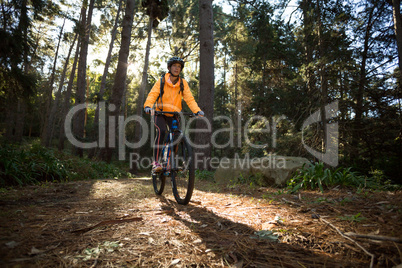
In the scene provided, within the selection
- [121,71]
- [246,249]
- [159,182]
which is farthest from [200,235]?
[121,71]

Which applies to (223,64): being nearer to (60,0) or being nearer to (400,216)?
(60,0)

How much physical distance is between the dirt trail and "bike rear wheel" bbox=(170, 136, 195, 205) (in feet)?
1.18

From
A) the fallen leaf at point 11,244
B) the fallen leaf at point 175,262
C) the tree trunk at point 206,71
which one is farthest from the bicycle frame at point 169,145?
the tree trunk at point 206,71

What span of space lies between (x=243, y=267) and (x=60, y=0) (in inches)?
720

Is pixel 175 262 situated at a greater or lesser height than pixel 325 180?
→ lesser

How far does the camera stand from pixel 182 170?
10.5 feet

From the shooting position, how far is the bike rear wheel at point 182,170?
305cm

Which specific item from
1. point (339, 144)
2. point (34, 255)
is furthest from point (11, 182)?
point (339, 144)

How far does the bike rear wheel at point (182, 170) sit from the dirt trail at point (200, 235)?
1.18 ft

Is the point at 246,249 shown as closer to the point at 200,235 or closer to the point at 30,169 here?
the point at 200,235

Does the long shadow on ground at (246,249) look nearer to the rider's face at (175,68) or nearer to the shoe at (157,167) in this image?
the shoe at (157,167)

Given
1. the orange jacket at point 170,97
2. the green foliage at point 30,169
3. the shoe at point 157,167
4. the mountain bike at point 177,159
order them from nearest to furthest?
the mountain bike at point 177,159 → the shoe at point 157,167 → the orange jacket at point 170,97 → the green foliage at point 30,169

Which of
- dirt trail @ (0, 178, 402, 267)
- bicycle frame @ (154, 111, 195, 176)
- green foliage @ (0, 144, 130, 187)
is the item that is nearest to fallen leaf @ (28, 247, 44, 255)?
dirt trail @ (0, 178, 402, 267)

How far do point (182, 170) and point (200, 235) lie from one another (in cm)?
136
